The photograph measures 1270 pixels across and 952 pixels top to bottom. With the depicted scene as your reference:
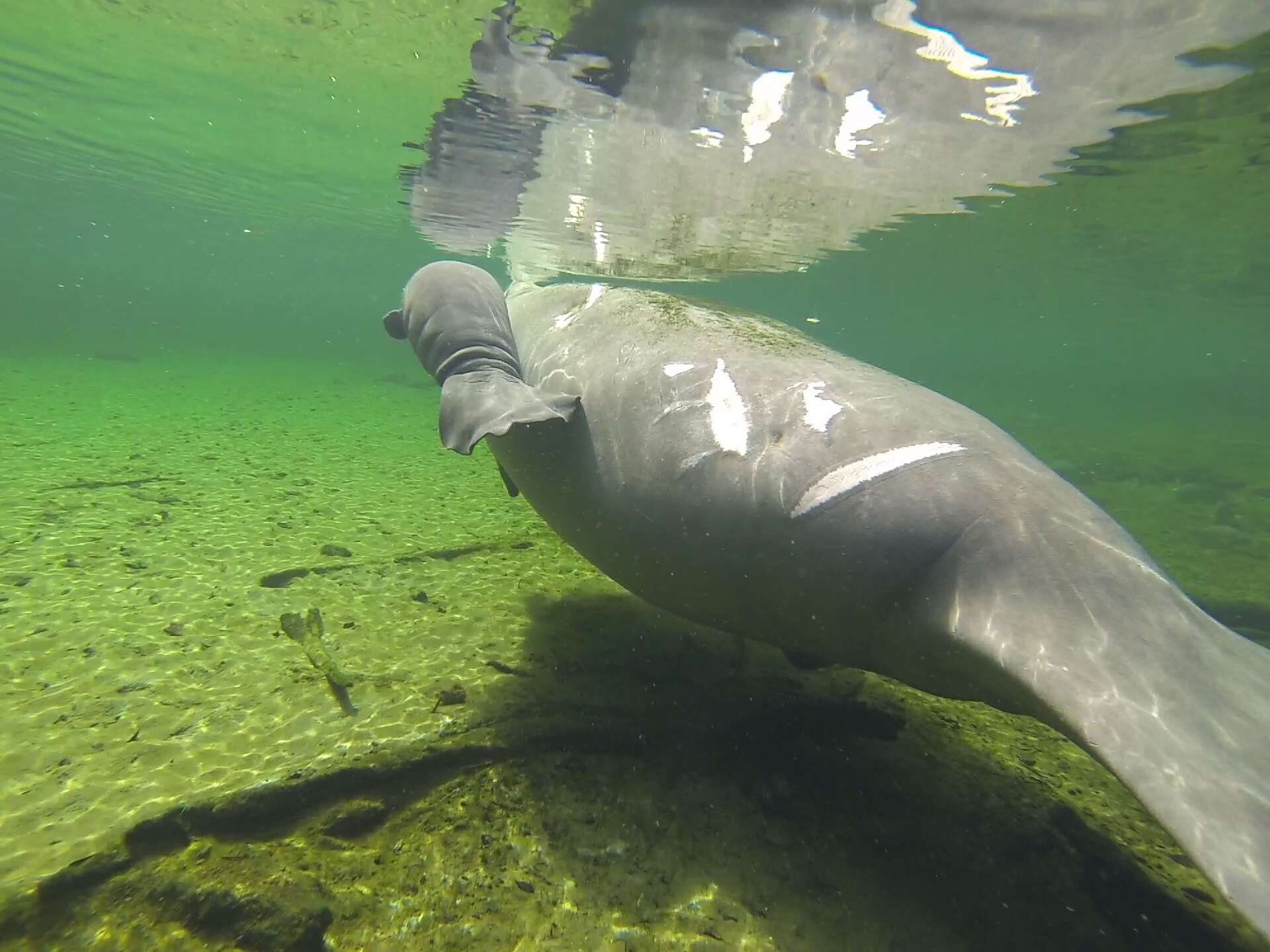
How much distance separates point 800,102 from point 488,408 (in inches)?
328

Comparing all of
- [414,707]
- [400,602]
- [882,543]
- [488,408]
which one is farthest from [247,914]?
[882,543]

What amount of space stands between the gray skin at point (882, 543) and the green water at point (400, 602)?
954 mm

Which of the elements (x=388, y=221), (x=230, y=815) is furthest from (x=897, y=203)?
(x=388, y=221)

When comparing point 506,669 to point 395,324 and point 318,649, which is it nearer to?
point 318,649

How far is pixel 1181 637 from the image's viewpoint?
218 cm

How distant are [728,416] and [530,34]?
7.84m

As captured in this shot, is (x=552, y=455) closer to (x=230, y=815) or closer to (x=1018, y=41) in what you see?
(x=230, y=815)

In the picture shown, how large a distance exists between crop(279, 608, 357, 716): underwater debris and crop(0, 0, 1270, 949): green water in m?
0.09

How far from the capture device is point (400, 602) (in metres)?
→ 4.80

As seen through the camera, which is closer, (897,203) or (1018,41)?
(1018,41)

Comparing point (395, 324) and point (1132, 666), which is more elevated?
point (1132, 666)

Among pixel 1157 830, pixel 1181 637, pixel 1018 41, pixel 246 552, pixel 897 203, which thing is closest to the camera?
pixel 1181 637

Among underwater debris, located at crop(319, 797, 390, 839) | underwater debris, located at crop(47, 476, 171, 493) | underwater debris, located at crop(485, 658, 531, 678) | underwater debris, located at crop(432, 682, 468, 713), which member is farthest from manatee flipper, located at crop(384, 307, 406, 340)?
underwater debris, located at crop(47, 476, 171, 493)

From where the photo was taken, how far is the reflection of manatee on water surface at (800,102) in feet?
23.2
